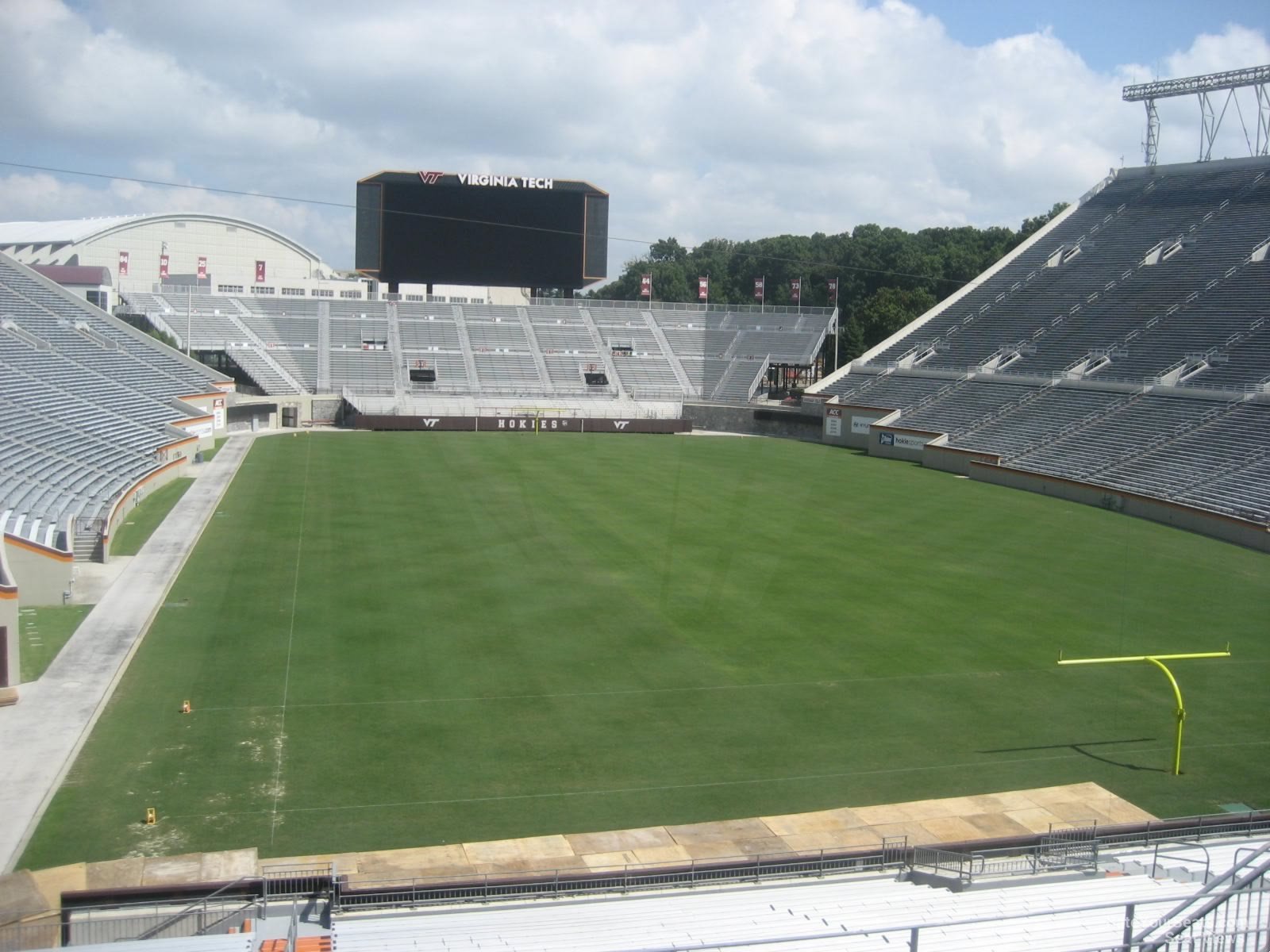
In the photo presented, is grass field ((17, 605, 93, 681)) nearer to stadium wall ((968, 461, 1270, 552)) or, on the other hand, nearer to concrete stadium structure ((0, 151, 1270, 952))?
concrete stadium structure ((0, 151, 1270, 952))

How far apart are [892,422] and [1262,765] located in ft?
126

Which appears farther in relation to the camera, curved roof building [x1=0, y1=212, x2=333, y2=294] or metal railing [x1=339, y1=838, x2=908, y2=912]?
curved roof building [x1=0, y1=212, x2=333, y2=294]

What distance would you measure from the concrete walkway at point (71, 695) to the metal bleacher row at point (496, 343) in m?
39.1

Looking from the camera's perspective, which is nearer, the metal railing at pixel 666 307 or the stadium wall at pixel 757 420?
the stadium wall at pixel 757 420

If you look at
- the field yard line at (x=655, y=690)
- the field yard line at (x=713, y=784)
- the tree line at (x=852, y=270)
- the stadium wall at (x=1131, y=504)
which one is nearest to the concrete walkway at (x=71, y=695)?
the field yard line at (x=713, y=784)

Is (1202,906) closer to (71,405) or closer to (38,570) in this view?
(38,570)

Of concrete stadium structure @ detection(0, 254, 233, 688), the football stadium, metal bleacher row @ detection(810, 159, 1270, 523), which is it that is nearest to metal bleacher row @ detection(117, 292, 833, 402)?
the football stadium

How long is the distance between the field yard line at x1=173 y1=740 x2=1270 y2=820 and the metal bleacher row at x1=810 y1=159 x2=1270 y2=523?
1903 centimetres

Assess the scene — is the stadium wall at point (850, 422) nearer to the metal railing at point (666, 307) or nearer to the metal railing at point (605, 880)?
the metal railing at point (666, 307)

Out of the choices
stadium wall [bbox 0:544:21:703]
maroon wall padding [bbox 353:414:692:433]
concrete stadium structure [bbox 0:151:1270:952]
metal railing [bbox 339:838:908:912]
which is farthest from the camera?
maroon wall padding [bbox 353:414:692:433]

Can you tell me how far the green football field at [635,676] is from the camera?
1345 centimetres

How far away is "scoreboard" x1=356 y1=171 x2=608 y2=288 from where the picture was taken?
62.2 meters

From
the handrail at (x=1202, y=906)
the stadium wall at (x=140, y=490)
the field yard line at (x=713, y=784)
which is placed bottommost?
the field yard line at (x=713, y=784)

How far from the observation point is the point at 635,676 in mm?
17938
